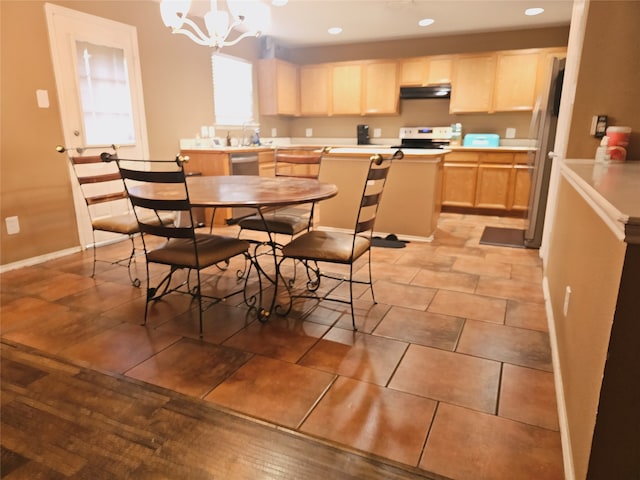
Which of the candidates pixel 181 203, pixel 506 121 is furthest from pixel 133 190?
pixel 506 121

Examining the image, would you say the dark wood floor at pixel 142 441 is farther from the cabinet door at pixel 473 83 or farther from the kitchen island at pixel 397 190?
the cabinet door at pixel 473 83

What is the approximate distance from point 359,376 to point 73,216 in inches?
125

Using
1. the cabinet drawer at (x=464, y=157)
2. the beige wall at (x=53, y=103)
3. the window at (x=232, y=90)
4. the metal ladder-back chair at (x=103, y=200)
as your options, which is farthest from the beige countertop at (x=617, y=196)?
the window at (x=232, y=90)

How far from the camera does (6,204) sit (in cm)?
321

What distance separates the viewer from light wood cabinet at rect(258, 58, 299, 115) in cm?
603

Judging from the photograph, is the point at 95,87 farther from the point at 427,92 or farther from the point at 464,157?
the point at 464,157

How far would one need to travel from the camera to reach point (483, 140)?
5.62 m

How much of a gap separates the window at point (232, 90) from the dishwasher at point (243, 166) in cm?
83

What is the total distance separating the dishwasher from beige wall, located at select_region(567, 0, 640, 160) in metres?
3.24

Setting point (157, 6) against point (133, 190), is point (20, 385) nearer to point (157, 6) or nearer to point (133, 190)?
point (133, 190)

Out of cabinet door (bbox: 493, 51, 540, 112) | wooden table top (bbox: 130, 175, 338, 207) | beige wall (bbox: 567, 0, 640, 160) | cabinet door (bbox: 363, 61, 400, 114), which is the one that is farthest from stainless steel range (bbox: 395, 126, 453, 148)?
wooden table top (bbox: 130, 175, 338, 207)

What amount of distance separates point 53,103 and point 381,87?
424 cm

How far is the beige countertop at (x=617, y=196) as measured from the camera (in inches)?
33.5

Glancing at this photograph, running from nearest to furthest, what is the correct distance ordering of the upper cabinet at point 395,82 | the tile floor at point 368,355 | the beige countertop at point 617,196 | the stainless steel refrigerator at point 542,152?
the beige countertop at point 617,196
the tile floor at point 368,355
the stainless steel refrigerator at point 542,152
the upper cabinet at point 395,82
